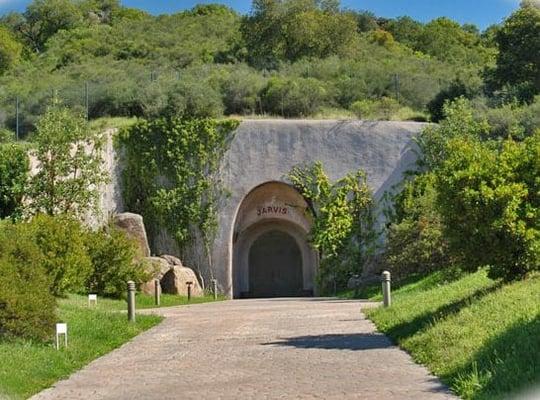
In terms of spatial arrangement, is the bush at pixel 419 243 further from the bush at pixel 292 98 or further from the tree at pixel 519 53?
the tree at pixel 519 53

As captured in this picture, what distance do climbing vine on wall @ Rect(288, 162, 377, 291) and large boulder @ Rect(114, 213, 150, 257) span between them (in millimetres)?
6046

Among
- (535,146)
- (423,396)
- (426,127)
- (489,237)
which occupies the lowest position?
(423,396)

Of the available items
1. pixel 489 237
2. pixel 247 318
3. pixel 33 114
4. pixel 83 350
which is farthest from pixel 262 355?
pixel 33 114

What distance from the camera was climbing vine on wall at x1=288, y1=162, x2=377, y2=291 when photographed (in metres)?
33.7

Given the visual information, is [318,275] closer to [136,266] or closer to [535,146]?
[136,266]

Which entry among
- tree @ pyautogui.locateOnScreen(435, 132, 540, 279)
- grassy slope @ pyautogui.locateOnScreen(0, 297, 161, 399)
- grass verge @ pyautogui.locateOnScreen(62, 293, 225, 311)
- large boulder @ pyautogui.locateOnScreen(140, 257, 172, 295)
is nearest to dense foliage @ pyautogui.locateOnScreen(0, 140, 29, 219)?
large boulder @ pyautogui.locateOnScreen(140, 257, 172, 295)

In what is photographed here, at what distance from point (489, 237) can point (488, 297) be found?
96 cm

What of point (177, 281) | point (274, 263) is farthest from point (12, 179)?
point (274, 263)

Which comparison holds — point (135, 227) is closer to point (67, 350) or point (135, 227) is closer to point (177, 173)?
point (177, 173)

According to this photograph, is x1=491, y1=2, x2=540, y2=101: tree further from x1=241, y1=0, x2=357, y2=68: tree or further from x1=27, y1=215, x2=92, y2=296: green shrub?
x1=27, y1=215, x2=92, y2=296: green shrub

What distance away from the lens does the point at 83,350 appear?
13.9 metres

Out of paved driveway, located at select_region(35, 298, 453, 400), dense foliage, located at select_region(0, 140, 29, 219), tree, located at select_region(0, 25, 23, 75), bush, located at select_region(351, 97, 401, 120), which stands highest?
tree, located at select_region(0, 25, 23, 75)

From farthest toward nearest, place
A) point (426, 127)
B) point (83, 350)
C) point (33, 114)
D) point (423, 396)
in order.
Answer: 1. point (33, 114)
2. point (426, 127)
3. point (83, 350)
4. point (423, 396)

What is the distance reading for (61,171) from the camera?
1200 inches
